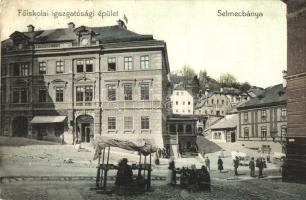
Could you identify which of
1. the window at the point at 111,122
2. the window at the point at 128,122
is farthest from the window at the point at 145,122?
the window at the point at 111,122

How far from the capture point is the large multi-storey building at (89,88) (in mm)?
10789

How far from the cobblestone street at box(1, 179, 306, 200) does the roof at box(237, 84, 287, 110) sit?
5.44 ft

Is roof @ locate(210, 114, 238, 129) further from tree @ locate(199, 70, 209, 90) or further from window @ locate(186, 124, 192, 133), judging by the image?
tree @ locate(199, 70, 209, 90)

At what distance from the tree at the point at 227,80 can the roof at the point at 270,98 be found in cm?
62

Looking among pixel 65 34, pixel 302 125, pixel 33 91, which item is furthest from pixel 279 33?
pixel 33 91

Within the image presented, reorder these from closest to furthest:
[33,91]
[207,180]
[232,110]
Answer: [207,180] → [33,91] → [232,110]

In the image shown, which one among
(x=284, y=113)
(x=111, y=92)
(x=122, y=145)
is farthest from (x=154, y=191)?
(x=284, y=113)

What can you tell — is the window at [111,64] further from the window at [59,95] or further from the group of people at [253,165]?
the group of people at [253,165]

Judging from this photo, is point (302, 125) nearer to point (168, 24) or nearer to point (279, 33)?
point (279, 33)

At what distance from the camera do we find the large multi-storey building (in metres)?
10.8

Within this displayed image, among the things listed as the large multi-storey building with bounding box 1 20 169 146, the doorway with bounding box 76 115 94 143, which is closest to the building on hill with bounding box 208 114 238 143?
the large multi-storey building with bounding box 1 20 169 146

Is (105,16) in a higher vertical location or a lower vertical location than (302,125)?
higher

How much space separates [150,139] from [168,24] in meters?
2.32

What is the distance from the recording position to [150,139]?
1086cm
